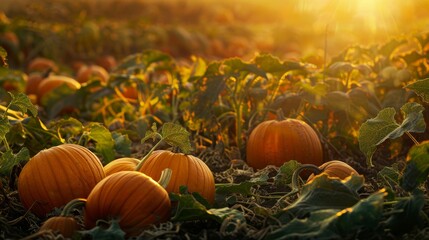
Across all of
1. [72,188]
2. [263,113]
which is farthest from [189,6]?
[72,188]

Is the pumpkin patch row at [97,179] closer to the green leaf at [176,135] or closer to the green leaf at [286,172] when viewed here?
the green leaf at [176,135]

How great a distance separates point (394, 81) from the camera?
392cm

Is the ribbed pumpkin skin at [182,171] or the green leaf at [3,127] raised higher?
the green leaf at [3,127]

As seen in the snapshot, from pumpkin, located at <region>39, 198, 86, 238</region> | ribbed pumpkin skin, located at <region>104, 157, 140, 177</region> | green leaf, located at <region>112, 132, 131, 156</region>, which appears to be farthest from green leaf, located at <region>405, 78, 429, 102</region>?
green leaf, located at <region>112, 132, 131, 156</region>

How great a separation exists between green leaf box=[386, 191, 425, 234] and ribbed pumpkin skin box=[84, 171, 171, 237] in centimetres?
78

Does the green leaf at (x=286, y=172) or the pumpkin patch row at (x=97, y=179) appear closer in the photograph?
the pumpkin patch row at (x=97, y=179)

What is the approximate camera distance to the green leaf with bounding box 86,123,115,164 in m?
3.24

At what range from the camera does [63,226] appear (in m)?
2.29

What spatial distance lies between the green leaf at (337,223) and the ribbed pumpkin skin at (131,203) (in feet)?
1.41

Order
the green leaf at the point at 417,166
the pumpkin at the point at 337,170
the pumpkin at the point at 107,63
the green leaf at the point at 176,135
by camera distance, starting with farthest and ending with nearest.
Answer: the pumpkin at the point at 107,63 < the pumpkin at the point at 337,170 < the green leaf at the point at 176,135 < the green leaf at the point at 417,166

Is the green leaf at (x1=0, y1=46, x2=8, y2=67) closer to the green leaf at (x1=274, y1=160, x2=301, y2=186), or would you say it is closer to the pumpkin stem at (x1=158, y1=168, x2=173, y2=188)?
the pumpkin stem at (x1=158, y1=168, x2=173, y2=188)

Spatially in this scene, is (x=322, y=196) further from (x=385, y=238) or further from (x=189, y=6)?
(x=189, y=6)

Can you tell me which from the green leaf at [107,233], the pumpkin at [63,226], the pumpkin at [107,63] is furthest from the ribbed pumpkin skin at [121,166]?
the pumpkin at [107,63]

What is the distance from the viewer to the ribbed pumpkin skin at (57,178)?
8.70ft
